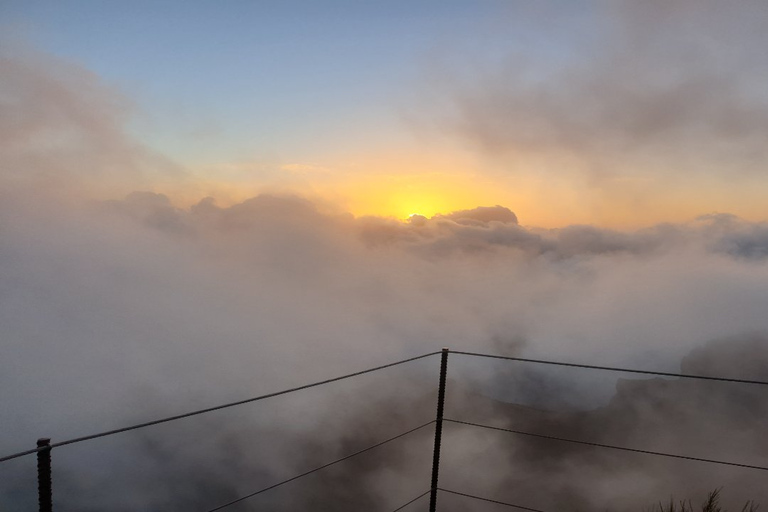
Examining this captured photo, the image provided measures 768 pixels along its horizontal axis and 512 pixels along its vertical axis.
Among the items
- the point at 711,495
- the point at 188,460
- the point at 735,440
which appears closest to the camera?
the point at 711,495

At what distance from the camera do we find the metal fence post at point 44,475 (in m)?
1.51

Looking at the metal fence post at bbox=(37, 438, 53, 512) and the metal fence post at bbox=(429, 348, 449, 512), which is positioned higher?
the metal fence post at bbox=(37, 438, 53, 512)

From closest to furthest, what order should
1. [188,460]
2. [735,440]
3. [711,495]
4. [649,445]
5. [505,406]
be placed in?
[711,495] → [649,445] → [735,440] → [188,460] → [505,406]

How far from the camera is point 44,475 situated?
153 centimetres

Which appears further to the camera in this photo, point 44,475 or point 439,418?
point 439,418

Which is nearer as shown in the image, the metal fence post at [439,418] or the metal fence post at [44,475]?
the metal fence post at [44,475]

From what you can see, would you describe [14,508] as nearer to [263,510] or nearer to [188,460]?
[188,460]

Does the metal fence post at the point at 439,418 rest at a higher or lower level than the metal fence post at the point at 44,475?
lower

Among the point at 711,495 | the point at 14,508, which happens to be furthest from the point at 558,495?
the point at 14,508

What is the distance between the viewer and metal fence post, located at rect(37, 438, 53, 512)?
1.51 meters

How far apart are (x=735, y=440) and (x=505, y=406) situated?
79.1m

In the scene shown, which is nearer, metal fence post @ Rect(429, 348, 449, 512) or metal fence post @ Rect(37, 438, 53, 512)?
metal fence post @ Rect(37, 438, 53, 512)

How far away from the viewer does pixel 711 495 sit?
2869 millimetres

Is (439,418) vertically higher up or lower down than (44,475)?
lower down
